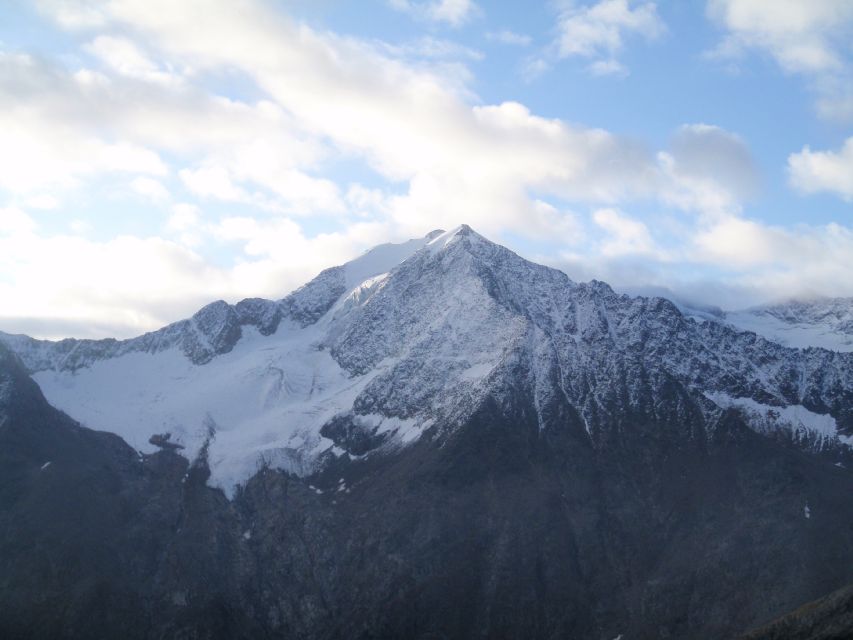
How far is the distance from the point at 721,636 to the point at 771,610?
11.8 meters

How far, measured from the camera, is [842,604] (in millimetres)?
155750

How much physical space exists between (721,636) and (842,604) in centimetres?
4625

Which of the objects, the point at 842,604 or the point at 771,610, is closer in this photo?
→ the point at 842,604

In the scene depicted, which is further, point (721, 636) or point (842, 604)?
point (721, 636)

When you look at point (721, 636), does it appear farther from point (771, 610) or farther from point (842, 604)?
point (842, 604)

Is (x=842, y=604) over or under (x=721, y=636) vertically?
over

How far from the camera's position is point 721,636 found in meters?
198

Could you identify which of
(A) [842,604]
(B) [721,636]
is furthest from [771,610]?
(A) [842,604]

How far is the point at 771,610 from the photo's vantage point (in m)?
199

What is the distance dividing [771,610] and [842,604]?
45.3 meters
